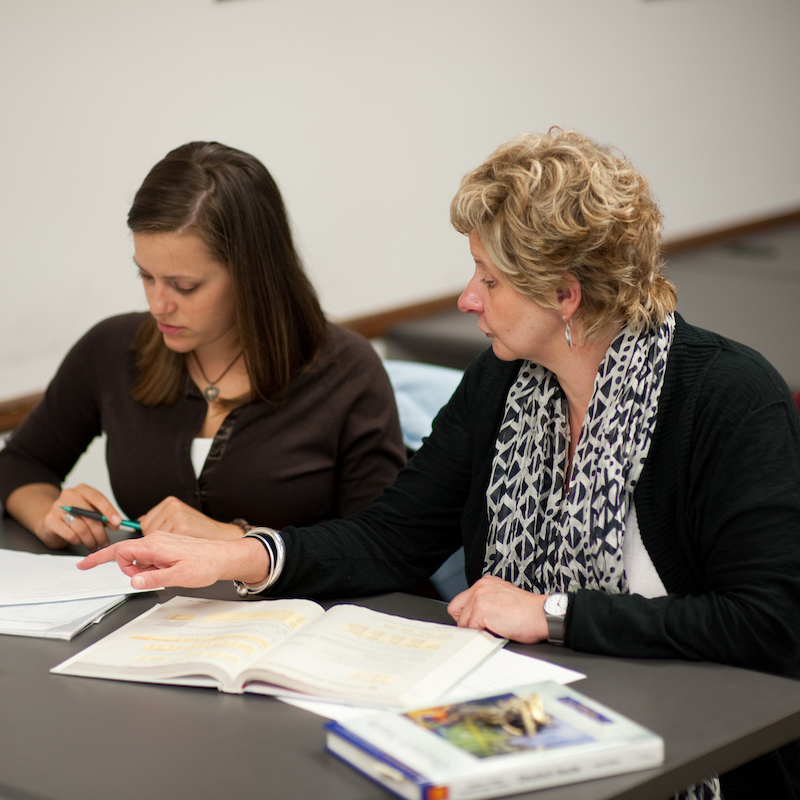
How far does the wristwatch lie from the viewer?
1191 mm

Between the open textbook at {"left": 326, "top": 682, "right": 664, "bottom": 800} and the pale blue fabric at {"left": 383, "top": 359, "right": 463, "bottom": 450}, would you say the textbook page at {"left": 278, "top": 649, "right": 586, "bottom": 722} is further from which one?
the pale blue fabric at {"left": 383, "top": 359, "right": 463, "bottom": 450}

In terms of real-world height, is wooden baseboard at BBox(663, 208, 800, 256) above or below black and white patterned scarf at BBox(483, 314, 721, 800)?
below

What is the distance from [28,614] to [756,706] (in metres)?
0.85

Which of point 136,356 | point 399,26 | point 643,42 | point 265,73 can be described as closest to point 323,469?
point 136,356

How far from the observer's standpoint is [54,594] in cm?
139

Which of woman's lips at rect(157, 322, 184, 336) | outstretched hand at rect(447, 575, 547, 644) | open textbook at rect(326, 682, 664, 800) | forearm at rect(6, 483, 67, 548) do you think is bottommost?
forearm at rect(6, 483, 67, 548)

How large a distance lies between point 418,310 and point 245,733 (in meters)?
2.17

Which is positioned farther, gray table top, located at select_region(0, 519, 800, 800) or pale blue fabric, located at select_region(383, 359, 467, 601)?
pale blue fabric, located at select_region(383, 359, 467, 601)

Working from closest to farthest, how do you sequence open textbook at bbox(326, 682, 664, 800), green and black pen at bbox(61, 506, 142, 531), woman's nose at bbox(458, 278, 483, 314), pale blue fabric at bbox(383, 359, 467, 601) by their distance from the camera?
1. open textbook at bbox(326, 682, 664, 800)
2. woman's nose at bbox(458, 278, 483, 314)
3. green and black pen at bbox(61, 506, 142, 531)
4. pale blue fabric at bbox(383, 359, 467, 601)

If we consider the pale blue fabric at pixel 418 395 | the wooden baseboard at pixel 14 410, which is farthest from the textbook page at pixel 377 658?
the wooden baseboard at pixel 14 410

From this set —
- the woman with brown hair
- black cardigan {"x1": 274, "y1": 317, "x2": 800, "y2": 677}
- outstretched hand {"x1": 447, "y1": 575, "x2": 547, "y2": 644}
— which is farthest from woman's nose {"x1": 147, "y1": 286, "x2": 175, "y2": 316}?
outstretched hand {"x1": 447, "y1": 575, "x2": 547, "y2": 644}

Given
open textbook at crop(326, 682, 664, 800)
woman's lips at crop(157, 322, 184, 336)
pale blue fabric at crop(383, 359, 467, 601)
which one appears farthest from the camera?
pale blue fabric at crop(383, 359, 467, 601)

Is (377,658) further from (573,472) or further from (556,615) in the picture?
(573,472)

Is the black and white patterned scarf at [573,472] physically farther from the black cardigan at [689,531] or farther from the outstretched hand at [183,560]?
the outstretched hand at [183,560]
